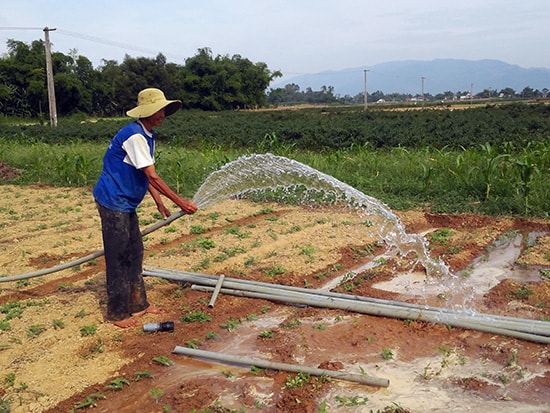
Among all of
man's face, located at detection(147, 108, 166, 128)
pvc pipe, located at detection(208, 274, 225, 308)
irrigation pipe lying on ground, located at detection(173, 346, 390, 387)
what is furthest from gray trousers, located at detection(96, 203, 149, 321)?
irrigation pipe lying on ground, located at detection(173, 346, 390, 387)

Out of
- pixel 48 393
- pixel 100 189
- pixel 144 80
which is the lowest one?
pixel 48 393

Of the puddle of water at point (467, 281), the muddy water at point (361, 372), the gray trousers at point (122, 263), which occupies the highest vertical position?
the gray trousers at point (122, 263)

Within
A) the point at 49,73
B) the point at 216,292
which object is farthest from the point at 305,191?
the point at 49,73

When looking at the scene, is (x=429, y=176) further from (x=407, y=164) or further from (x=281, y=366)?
(x=281, y=366)

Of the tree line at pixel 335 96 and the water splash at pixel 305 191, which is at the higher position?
the tree line at pixel 335 96

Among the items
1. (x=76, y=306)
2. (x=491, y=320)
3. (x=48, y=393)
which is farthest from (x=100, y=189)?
(x=491, y=320)

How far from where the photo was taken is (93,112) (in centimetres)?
4809

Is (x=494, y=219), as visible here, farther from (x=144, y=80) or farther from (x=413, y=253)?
(x=144, y=80)

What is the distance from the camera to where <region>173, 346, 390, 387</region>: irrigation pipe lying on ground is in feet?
11.8

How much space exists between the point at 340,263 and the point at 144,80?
48580mm

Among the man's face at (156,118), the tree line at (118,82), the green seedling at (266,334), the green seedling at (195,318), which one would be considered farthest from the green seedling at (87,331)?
the tree line at (118,82)

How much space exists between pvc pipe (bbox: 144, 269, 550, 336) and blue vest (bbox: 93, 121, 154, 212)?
1.19 metres

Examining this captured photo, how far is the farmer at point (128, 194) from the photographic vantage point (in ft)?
14.8

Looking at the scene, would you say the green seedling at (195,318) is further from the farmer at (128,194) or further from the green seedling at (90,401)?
the green seedling at (90,401)
